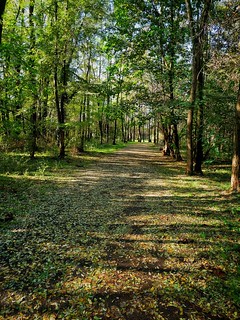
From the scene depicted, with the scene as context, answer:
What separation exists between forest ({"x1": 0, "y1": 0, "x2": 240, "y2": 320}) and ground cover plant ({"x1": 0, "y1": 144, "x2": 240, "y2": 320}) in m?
0.02

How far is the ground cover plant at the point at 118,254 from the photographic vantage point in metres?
3.34

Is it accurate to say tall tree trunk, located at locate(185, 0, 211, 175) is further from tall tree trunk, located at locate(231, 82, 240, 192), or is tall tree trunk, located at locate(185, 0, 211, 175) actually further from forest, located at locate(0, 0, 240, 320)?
tall tree trunk, located at locate(231, 82, 240, 192)

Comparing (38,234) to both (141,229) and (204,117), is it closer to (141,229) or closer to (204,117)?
→ (141,229)

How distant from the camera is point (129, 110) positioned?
48.4ft

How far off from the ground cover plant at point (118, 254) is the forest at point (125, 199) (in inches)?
0.8

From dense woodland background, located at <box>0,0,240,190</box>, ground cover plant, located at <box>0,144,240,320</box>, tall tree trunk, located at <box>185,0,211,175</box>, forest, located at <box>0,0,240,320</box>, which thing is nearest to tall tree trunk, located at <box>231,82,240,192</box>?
forest, located at <box>0,0,240,320</box>

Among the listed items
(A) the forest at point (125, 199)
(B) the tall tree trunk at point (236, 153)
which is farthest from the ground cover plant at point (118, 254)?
(B) the tall tree trunk at point (236, 153)

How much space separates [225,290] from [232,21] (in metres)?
7.04

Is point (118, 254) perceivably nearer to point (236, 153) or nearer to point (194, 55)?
point (236, 153)

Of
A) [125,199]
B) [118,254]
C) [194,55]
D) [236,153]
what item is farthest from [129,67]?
[118,254]

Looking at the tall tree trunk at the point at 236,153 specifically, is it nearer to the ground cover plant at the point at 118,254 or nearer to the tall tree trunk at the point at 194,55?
the ground cover plant at the point at 118,254

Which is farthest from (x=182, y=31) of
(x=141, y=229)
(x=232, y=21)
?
(x=141, y=229)

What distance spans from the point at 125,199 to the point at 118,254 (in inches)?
137

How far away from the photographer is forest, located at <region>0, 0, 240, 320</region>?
3539mm
